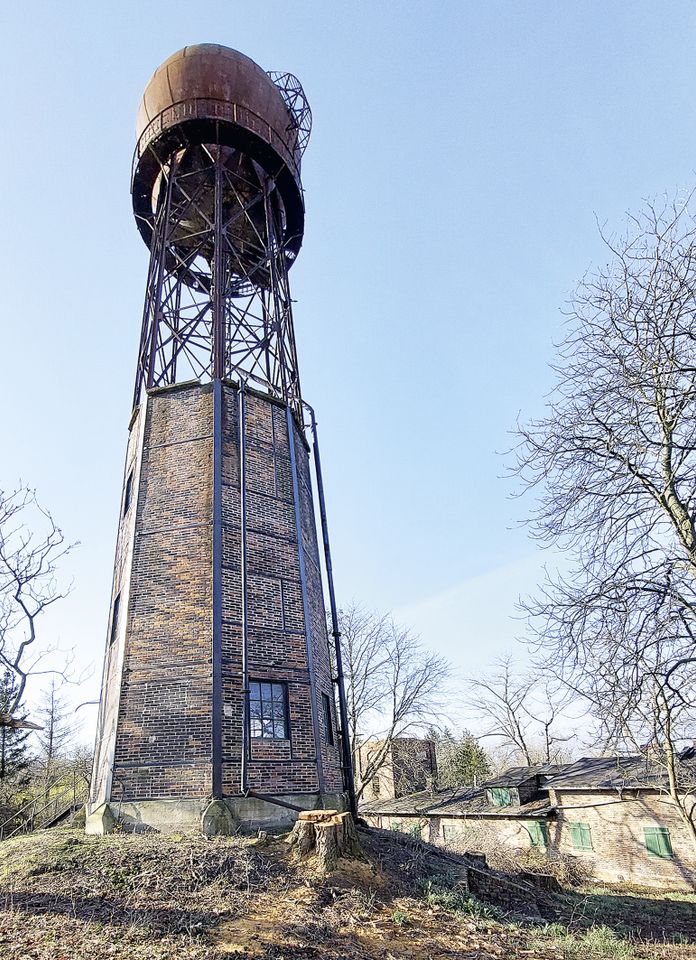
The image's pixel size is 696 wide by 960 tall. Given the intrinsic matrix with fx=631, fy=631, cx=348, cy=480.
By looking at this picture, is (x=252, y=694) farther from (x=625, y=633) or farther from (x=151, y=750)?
(x=625, y=633)

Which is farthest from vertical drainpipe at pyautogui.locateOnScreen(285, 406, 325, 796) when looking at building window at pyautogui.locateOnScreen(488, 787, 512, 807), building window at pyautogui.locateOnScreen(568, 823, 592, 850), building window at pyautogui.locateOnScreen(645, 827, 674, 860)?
building window at pyautogui.locateOnScreen(488, 787, 512, 807)

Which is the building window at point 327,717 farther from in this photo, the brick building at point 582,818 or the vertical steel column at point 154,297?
the brick building at point 582,818

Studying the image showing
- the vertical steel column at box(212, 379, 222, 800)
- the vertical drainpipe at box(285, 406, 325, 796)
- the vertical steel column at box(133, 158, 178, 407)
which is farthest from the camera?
the vertical steel column at box(133, 158, 178, 407)

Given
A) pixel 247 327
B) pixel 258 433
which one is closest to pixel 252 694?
pixel 258 433

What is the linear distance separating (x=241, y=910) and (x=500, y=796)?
20.0 m

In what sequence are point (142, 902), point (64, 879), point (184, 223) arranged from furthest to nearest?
point (184, 223) < point (64, 879) < point (142, 902)

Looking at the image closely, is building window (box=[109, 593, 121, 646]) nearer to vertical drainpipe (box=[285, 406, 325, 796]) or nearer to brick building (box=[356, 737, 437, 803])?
vertical drainpipe (box=[285, 406, 325, 796])

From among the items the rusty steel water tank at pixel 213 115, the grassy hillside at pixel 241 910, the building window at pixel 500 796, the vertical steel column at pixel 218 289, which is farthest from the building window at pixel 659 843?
the rusty steel water tank at pixel 213 115

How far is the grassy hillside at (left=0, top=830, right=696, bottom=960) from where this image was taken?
6.06m

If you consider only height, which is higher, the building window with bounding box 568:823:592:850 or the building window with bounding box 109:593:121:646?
the building window with bounding box 109:593:121:646

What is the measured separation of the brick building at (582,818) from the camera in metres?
19.0

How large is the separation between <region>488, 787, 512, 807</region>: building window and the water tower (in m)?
14.2

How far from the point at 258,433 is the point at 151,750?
20.0ft

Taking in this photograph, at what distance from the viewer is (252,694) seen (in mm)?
10383
